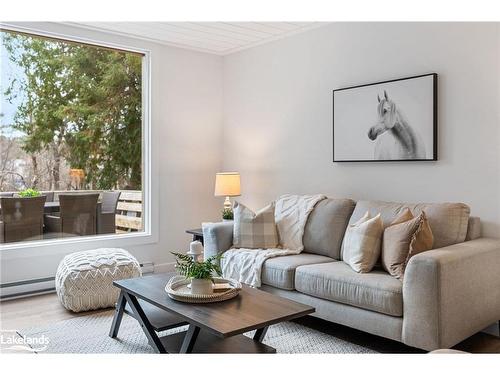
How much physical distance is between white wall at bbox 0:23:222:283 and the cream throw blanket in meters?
1.38

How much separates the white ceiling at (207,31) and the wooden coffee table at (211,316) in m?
2.54

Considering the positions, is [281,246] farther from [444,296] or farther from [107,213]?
[107,213]

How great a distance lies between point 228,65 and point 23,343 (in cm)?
355

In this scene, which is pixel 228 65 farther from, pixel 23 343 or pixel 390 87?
pixel 23 343

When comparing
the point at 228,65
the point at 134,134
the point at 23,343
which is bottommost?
the point at 23,343

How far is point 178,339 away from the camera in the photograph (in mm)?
2846

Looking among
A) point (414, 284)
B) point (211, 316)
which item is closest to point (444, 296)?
point (414, 284)

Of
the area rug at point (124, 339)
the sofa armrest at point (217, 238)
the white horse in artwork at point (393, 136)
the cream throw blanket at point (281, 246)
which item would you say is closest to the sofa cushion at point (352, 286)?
the area rug at point (124, 339)

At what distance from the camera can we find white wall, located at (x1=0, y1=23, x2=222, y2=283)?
4.95 m

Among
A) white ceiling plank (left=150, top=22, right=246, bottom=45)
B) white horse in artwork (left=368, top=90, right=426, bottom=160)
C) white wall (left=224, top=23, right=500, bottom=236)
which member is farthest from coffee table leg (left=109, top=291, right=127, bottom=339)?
white ceiling plank (left=150, top=22, right=246, bottom=45)

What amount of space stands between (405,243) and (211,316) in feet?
4.43

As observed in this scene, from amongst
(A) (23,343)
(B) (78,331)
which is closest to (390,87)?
(B) (78,331)

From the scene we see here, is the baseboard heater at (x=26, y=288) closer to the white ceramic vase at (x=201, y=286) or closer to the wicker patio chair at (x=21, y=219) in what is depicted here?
the wicker patio chair at (x=21, y=219)
